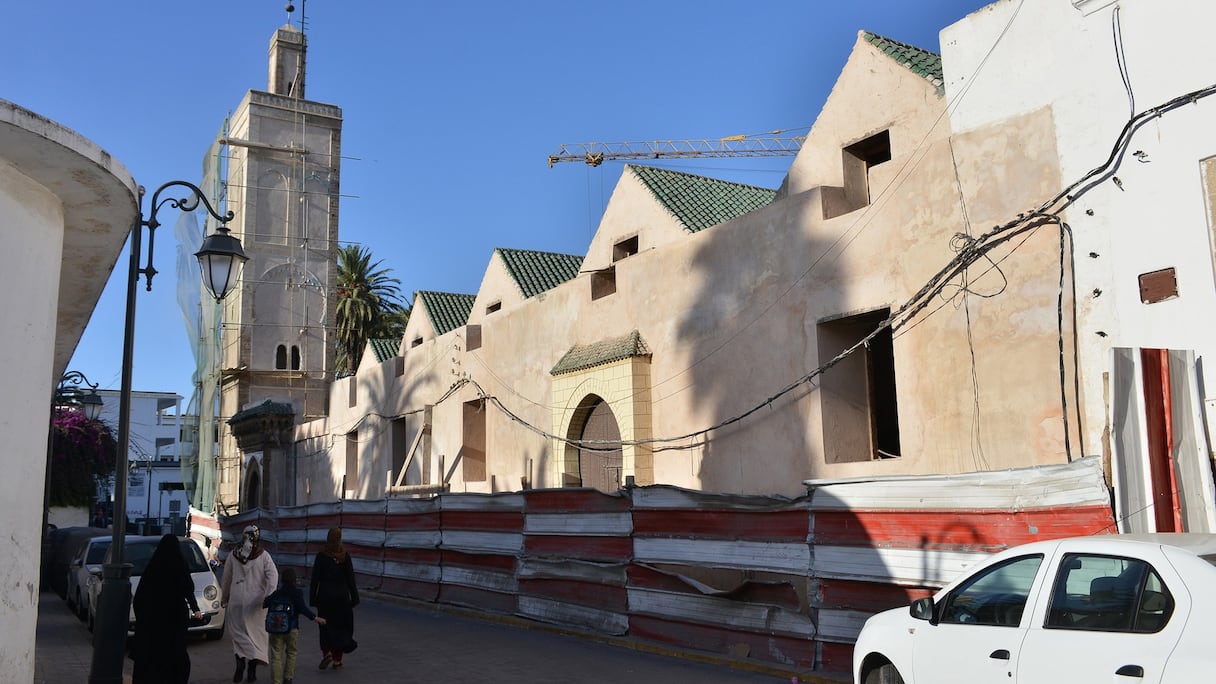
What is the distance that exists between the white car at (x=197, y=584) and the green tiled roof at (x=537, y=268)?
11334 millimetres

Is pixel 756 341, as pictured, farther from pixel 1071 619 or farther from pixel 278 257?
pixel 278 257

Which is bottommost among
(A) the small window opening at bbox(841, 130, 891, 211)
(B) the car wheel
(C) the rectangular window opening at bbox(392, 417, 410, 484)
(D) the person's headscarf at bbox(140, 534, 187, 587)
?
(B) the car wheel

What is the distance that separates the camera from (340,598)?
1157 cm

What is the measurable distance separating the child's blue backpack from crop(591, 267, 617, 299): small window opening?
35.8 feet

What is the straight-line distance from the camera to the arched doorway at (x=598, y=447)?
1892cm

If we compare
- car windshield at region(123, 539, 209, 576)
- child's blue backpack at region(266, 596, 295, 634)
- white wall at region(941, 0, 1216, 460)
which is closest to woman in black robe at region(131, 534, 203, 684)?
child's blue backpack at region(266, 596, 295, 634)

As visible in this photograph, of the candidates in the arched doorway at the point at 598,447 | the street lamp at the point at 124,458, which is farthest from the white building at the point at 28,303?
the arched doorway at the point at 598,447

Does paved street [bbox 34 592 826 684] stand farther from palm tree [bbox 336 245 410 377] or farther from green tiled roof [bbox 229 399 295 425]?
palm tree [bbox 336 245 410 377]

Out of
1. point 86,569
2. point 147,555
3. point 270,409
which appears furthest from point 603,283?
point 270,409

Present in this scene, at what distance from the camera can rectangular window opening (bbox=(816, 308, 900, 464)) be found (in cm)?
1430

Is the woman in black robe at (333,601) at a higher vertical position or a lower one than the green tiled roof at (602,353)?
lower

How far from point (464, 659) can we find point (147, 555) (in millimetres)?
6542

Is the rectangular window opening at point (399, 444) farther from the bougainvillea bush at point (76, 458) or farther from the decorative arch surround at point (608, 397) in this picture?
the bougainvillea bush at point (76, 458)

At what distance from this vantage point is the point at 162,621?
9734 millimetres
